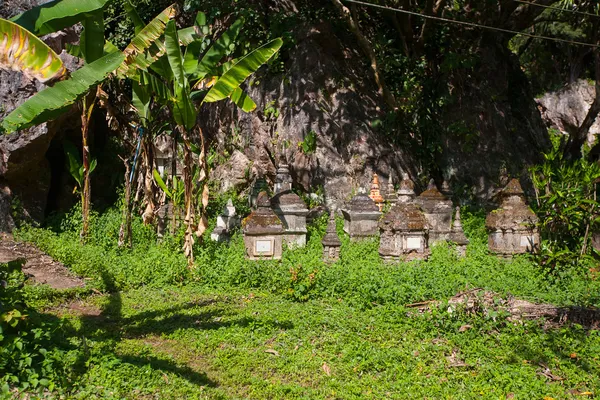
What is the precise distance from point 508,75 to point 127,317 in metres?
14.2

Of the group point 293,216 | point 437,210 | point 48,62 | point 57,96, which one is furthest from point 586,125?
point 48,62

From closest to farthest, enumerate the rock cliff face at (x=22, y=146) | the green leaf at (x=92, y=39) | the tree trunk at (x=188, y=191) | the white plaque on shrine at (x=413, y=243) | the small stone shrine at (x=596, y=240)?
1. the green leaf at (x=92, y=39)
2. the tree trunk at (x=188, y=191)
3. the small stone shrine at (x=596, y=240)
4. the white plaque on shrine at (x=413, y=243)
5. the rock cliff face at (x=22, y=146)

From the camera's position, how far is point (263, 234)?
8719mm

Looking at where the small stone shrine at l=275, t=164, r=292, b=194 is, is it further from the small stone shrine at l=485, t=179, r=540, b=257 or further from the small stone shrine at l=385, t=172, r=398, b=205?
the small stone shrine at l=485, t=179, r=540, b=257

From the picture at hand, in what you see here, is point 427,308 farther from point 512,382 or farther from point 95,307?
point 95,307

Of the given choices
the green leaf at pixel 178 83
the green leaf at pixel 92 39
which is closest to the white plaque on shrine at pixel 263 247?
the green leaf at pixel 178 83

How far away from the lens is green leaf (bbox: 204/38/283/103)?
6.91 meters

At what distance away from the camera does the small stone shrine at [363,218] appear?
10.2m

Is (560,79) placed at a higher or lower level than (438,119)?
higher

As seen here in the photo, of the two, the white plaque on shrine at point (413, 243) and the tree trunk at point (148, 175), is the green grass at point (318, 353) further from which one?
the white plaque on shrine at point (413, 243)

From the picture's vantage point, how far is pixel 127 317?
6277 mm

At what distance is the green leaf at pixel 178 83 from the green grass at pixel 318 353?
2.58 meters

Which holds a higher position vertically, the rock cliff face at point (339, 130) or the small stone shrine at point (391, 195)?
the rock cliff face at point (339, 130)

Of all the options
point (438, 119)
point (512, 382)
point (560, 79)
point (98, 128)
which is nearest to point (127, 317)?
point (512, 382)
